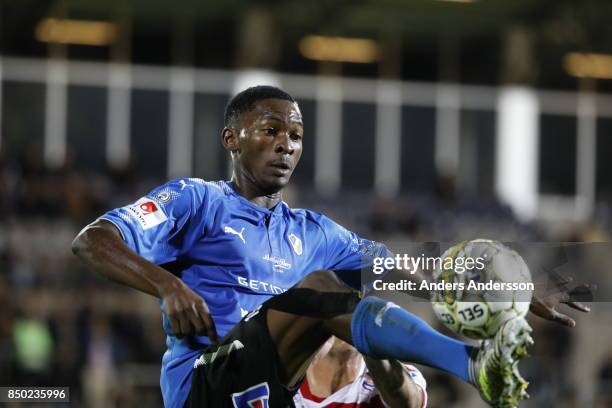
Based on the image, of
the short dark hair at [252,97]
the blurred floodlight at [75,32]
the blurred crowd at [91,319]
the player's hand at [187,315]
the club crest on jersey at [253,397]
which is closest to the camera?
the player's hand at [187,315]

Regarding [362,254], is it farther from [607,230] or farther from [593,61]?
[593,61]

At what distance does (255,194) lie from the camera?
17.7ft

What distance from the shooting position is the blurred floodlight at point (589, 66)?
20797 millimetres

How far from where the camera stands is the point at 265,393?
4688mm

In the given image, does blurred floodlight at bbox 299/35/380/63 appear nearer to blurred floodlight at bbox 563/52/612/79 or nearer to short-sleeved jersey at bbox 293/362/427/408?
blurred floodlight at bbox 563/52/612/79

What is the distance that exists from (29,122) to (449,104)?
24.1 feet

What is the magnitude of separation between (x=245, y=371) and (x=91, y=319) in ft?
23.9

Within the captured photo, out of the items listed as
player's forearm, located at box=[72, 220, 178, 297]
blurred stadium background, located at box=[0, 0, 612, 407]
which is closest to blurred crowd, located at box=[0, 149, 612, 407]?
blurred stadium background, located at box=[0, 0, 612, 407]

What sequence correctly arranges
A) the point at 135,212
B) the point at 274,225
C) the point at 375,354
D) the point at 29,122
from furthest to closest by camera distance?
1. the point at 29,122
2. the point at 274,225
3. the point at 135,212
4. the point at 375,354

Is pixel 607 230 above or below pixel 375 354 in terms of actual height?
below

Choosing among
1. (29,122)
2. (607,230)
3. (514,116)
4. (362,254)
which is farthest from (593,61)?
(362,254)

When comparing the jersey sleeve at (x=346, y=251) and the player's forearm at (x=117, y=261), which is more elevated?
the player's forearm at (x=117, y=261)

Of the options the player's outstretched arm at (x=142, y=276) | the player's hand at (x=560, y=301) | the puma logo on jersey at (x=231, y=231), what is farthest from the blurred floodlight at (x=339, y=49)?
the player's outstretched arm at (x=142, y=276)

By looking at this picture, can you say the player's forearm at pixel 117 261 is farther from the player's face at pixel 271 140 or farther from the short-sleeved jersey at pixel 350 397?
the short-sleeved jersey at pixel 350 397
